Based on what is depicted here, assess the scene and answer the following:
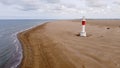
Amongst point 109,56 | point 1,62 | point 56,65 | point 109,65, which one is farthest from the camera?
point 1,62

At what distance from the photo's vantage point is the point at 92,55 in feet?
30.3

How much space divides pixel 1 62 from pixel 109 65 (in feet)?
20.2

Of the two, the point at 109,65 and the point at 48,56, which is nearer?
the point at 109,65

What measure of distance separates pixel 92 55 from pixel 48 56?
2649 mm

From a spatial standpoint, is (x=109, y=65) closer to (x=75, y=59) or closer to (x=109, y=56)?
(x=109, y=56)

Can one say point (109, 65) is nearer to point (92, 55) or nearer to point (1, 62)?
point (92, 55)

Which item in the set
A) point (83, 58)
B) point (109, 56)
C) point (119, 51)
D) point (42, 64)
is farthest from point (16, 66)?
point (119, 51)

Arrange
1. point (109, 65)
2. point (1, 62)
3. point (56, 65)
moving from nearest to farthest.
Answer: point (109, 65), point (56, 65), point (1, 62)

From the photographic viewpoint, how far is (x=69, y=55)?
9.73 m

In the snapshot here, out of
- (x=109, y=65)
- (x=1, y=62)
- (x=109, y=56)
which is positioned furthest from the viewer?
(x=1, y=62)

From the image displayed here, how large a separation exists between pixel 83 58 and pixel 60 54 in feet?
5.95

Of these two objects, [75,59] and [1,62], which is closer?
[75,59]

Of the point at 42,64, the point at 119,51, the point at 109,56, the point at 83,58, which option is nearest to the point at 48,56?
the point at 42,64

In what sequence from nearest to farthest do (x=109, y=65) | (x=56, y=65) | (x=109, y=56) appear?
(x=109, y=65), (x=56, y=65), (x=109, y=56)
